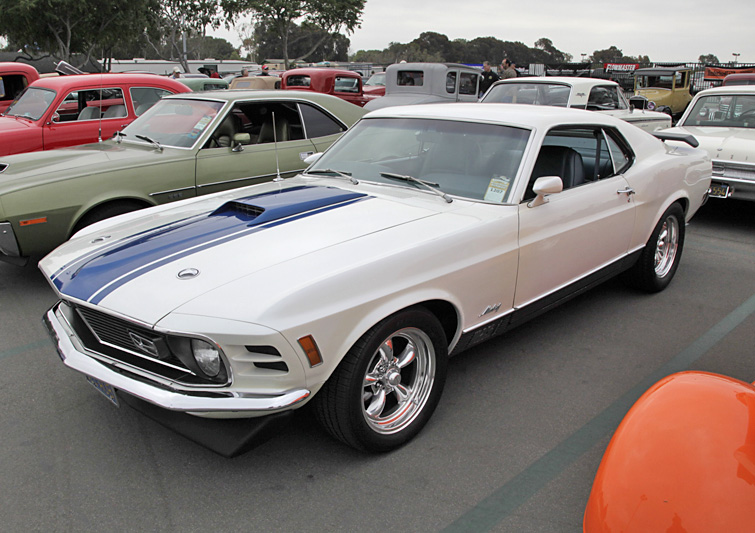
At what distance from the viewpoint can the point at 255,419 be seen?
2395mm

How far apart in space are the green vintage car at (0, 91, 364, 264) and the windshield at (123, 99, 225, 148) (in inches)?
0.5

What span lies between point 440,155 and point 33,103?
5851 millimetres

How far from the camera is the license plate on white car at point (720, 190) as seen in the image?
22.6 feet

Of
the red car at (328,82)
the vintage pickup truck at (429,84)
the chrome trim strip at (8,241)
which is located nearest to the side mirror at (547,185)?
the chrome trim strip at (8,241)

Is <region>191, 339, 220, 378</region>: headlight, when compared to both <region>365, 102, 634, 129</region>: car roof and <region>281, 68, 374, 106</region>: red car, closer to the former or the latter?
<region>365, 102, 634, 129</region>: car roof

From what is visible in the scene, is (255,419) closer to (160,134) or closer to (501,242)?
(501,242)

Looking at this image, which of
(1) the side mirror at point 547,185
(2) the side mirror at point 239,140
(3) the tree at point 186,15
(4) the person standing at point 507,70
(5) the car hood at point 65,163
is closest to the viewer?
(1) the side mirror at point 547,185

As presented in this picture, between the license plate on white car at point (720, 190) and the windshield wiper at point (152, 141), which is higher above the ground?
the windshield wiper at point (152, 141)

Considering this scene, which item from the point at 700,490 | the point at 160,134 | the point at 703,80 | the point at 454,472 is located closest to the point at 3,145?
the point at 160,134

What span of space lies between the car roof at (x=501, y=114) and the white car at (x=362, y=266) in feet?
0.06

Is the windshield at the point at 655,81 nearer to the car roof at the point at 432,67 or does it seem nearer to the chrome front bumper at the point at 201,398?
the car roof at the point at 432,67

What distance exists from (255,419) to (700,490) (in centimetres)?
155

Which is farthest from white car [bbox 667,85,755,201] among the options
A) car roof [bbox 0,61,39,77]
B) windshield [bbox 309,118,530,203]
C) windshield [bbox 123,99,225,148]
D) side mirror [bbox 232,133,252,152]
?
car roof [bbox 0,61,39,77]

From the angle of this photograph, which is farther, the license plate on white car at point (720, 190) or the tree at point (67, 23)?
the tree at point (67, 23)
